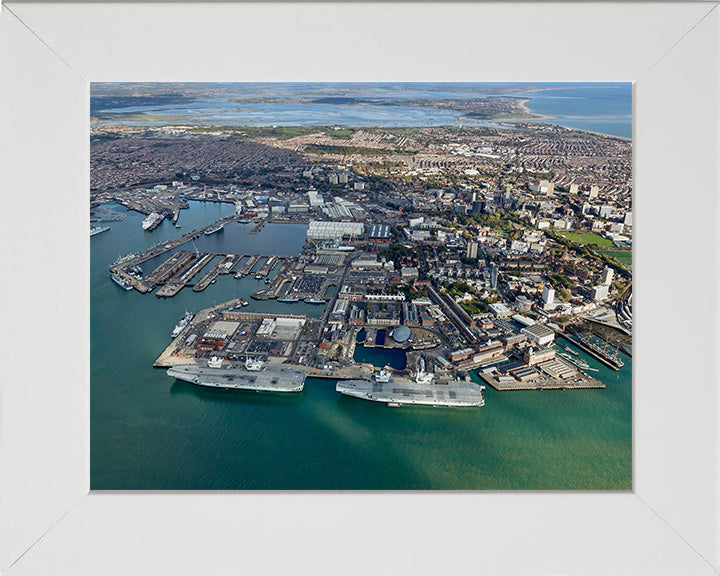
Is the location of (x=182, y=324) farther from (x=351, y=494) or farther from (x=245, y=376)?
(x=351, y=494)

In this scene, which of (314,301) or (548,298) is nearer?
(548,298)

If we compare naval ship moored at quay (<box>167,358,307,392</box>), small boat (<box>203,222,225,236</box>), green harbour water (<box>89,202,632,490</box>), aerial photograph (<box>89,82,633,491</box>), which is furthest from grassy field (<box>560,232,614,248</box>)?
small boat (<box>203,222,225,236</box>)

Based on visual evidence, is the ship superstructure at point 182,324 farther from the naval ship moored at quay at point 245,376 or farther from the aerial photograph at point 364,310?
the naval ship moored at quay at point 245,376

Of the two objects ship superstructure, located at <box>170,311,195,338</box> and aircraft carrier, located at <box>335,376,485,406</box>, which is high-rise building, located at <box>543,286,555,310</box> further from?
ship superstructure, located at <box>170,311,195,338</box>

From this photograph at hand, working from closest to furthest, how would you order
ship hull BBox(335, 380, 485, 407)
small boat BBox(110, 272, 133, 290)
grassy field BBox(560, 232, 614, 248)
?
ship hull BBox(335, 380, 485, 407), small boat BBox(110, 272, 133, 290), grassy field BBox(560, 232, 614, 248)

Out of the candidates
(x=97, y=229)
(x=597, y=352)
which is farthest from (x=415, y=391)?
(x=97, y=229)
